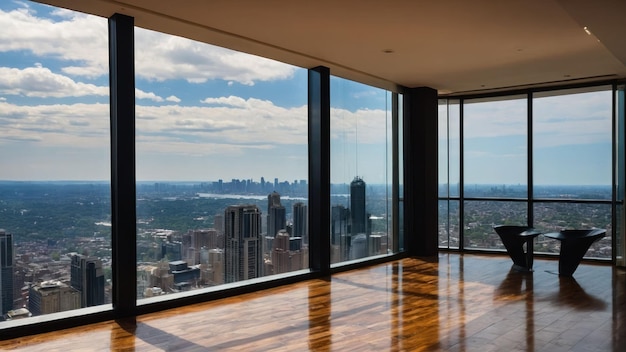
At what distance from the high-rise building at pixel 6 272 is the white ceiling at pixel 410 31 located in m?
2.20

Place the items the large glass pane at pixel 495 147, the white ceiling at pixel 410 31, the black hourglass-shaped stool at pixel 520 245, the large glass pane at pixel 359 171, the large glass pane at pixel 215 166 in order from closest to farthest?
the white ceiling at pixel 410 31
the large glass pane at pixel 215 166
the black hourglass-shaped stool at pixel 520 245
the large glass pane at pixel 359 171
the large glass pane at pixel 495 147

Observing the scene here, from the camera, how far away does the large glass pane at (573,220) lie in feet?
29.6

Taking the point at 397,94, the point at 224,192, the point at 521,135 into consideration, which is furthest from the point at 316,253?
the point at 521,135

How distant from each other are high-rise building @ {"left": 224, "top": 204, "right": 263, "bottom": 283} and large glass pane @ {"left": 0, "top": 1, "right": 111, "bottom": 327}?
1609mm

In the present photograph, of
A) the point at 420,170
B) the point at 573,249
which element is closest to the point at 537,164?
the point at 420,170

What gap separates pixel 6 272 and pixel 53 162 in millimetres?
1102

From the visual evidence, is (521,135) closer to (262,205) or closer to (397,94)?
(397,94)

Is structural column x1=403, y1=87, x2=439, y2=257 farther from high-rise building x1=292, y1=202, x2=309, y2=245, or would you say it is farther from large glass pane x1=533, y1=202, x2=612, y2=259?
high-rise building x1=292, y1=202, x2=309, y2=245

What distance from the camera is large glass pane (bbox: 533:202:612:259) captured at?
901 centimetres

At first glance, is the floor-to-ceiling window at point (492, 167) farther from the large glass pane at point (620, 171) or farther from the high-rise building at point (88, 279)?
the high-rise building at point (88, 279)

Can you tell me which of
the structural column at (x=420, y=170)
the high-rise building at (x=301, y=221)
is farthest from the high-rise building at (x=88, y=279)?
the structural column at (x=420, y=170)

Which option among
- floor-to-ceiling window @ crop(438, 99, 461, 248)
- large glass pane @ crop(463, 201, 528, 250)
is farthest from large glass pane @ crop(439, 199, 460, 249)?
large glass pane @ crop(463, 201, 528, 250)

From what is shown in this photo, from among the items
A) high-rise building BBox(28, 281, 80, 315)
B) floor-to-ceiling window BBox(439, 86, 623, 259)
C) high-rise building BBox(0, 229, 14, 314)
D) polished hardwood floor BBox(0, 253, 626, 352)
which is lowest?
polished hardwood floor BBox(0, 253, 626, 352)

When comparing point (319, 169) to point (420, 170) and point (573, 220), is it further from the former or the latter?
point (573, 220)
